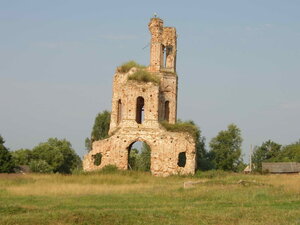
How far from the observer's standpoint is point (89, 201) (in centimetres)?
1560

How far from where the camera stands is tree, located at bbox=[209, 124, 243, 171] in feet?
139

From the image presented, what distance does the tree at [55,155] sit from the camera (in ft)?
143

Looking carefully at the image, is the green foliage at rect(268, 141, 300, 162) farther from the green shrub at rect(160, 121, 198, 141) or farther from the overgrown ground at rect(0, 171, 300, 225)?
the overgrown ground at rect(0, 171, 300, 225)

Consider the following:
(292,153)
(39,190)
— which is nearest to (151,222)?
(39,190)

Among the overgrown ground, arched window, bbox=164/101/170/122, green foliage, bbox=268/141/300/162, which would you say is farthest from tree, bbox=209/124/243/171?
the overgrown ground

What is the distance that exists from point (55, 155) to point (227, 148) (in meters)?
15.1

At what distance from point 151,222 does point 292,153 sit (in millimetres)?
52715

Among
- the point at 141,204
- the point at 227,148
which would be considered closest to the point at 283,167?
the point at 227,148

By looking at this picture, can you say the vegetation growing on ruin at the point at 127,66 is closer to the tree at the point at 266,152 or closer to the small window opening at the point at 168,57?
the small window opening at the point at 168,57

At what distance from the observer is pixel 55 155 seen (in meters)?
43.7

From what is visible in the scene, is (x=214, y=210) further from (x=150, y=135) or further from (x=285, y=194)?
(x=150, y=135)

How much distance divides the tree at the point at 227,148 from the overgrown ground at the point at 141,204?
67.5 feet

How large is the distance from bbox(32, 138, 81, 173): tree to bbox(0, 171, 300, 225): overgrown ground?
20.3 meters

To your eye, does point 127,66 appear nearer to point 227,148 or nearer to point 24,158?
point 227,148
